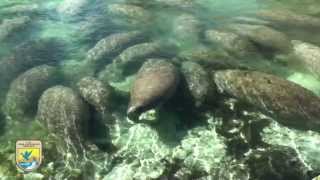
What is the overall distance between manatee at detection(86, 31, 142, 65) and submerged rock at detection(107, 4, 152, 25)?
1275 mm

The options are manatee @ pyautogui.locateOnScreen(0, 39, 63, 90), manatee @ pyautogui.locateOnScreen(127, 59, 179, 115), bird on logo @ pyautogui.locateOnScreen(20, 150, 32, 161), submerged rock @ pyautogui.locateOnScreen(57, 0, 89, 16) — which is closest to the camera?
bird on logo @ pyautogui.locateOnScreen(20, 150, 32, 161)

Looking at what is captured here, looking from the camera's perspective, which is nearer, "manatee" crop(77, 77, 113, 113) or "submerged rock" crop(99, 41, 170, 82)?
"manatee" crop(77, 77, 113, 113)

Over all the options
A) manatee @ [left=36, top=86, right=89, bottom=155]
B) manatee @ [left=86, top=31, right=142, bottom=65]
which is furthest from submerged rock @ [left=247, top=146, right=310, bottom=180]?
manatee @ [left=86, top=31, right=142, bottom=65]

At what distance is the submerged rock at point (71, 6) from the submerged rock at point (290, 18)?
6803mm

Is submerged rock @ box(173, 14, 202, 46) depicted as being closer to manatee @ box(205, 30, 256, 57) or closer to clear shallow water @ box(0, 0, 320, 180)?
clear shallow water @ box(0, 0, 320, 180)

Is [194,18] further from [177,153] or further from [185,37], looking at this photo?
[177,153]

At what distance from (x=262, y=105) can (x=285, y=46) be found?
415 centimetres

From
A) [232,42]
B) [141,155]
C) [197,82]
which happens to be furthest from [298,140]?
[232,42]

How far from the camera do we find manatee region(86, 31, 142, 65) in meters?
14.7

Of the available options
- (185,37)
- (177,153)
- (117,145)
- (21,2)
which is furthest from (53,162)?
(21,2)

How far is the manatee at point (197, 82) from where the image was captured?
475 inches

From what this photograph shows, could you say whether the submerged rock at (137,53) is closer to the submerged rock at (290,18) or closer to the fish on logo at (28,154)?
the fish on logo at (28,154)

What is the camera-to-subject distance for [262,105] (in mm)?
11539

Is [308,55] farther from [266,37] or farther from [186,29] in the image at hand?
[186,29]
